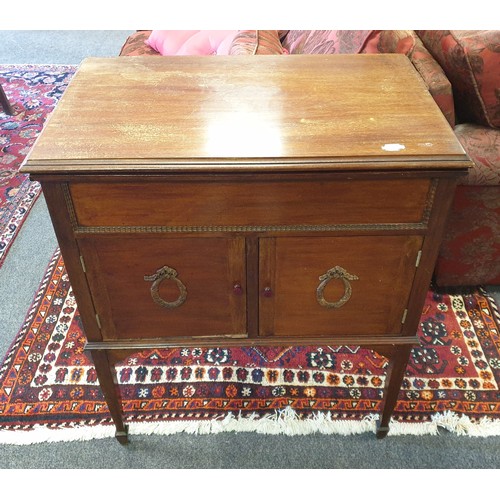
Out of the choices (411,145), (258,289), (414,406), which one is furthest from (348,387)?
(411,145)

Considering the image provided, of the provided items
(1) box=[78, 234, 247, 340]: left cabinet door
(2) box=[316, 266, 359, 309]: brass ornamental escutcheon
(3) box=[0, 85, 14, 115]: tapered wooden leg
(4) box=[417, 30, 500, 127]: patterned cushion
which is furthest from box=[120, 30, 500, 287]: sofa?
(3) box=[0, 85, 14, 115]: tapered wooden leg

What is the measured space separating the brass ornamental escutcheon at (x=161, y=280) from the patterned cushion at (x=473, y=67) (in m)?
0.92

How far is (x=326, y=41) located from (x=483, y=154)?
61 cm

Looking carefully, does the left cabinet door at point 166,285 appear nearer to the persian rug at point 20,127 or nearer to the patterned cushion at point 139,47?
the persian rug at point 20,127

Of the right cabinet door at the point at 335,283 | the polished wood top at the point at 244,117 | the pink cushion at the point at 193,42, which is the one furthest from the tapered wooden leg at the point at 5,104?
the right cabinet door at the point at 335,283

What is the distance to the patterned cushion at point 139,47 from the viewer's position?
206 centimetres

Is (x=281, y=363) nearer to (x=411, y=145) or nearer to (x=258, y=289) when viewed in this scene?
(x=258, y=289)

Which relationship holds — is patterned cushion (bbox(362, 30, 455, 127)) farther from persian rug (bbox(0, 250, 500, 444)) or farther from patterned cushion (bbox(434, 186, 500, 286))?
persian rug (bbox(0, 250, 500, 444))

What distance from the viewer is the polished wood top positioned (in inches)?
30.8

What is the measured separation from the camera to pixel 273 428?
1281 millimetres

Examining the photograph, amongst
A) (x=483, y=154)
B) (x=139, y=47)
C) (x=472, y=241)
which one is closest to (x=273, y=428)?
(x=472, y=241)

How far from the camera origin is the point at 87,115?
90cm

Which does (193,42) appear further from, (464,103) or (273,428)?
(273,428)

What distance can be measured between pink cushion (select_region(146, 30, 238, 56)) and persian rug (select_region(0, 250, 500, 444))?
44.7 inches
